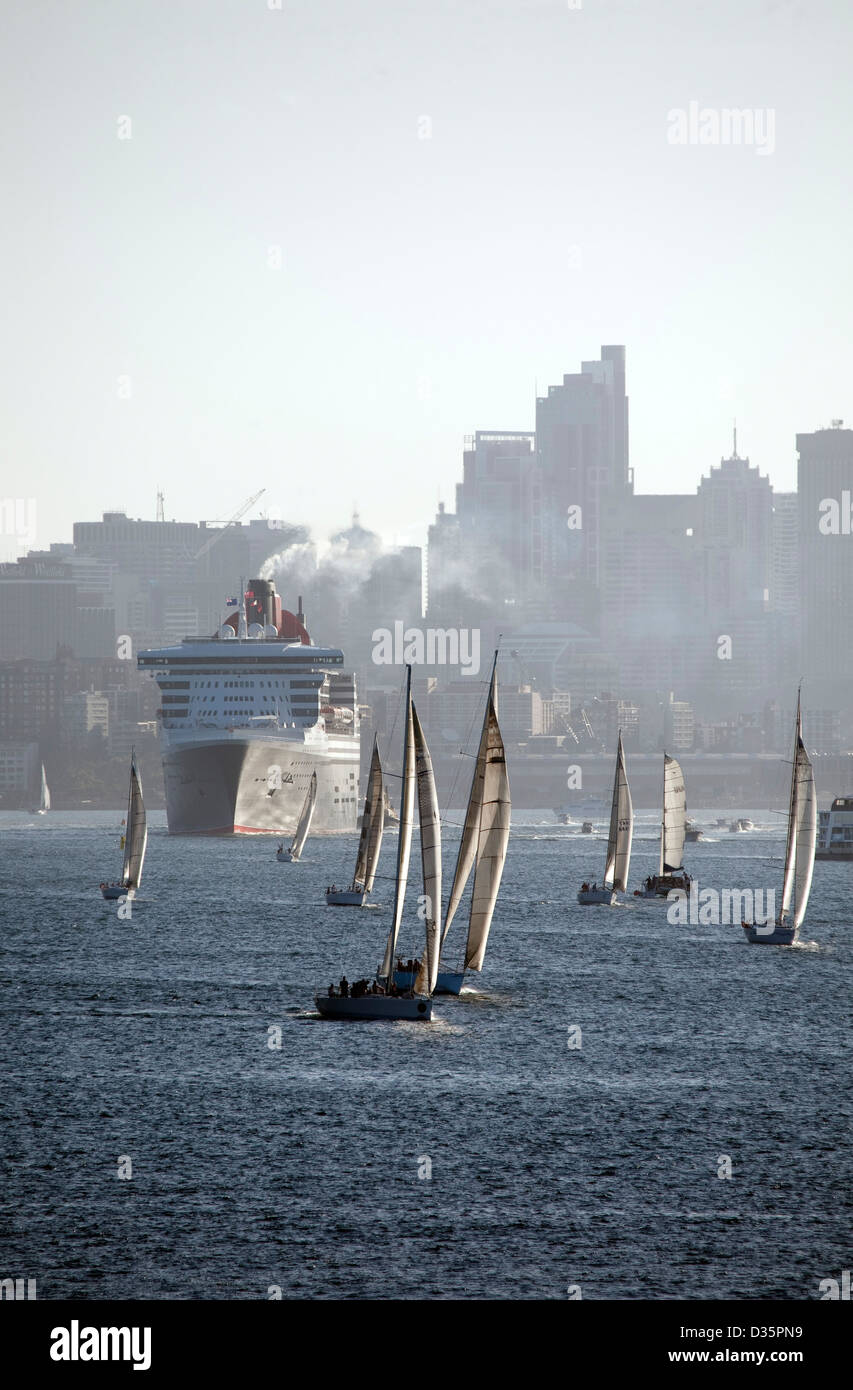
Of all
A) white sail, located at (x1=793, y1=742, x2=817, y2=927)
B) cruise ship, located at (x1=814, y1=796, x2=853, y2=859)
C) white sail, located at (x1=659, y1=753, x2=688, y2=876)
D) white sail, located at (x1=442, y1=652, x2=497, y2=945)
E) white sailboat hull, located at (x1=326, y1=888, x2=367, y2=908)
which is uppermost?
white sail, located at (x1=442, y1=652, x2=497, y2=945)

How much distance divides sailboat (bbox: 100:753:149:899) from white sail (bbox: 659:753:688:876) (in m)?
33.6

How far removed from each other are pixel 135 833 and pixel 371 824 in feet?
59.9

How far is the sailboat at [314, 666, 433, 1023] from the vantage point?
63.4 metres

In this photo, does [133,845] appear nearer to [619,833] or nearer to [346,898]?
[346,898]

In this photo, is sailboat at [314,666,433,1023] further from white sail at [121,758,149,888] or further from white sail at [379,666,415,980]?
white sail at [121,758,149,888]

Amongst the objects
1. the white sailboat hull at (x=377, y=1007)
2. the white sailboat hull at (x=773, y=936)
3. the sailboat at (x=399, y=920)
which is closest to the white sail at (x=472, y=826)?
the sailboat at (x=399, y=920)

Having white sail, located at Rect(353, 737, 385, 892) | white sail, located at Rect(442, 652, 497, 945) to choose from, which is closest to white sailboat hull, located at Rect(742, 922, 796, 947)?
white sail, located at Rect(353, 737, 385, 892)

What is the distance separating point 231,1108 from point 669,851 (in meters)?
82.3

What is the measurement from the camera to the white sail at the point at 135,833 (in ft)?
388

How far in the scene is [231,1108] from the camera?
2189 inches

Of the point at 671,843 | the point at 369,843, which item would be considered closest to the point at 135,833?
the point at 369,843

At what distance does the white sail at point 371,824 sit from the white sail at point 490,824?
3206cm
